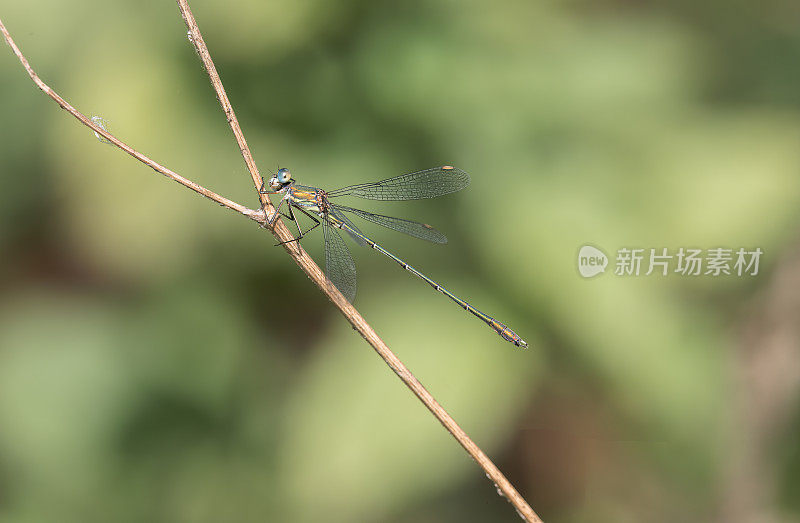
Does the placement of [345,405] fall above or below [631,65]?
below

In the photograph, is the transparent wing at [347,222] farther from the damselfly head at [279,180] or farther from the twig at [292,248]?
the twig at [292,248]

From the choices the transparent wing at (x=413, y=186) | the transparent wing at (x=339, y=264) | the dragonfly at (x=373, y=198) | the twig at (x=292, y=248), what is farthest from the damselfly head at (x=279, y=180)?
the twig at (x=292, y=248)

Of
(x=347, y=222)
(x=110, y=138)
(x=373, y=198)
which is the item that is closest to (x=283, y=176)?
(x=347, y=222)

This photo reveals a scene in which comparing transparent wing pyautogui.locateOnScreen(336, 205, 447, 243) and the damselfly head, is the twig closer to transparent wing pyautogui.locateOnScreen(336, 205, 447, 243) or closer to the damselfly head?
the damselfly head

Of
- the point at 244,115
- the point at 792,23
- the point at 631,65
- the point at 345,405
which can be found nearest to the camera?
the point at 345,405

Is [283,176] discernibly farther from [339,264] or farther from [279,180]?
[339,264]

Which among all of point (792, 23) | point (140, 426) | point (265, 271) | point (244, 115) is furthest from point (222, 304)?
point (792, 23)

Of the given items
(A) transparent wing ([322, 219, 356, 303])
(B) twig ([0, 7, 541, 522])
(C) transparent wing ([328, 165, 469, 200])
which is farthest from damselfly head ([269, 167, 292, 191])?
(B) twig ([0, 7, 541, 522])

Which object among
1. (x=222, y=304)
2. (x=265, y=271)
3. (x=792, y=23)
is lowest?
(x=222, y=304)

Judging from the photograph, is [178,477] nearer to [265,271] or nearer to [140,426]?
[140,426]
